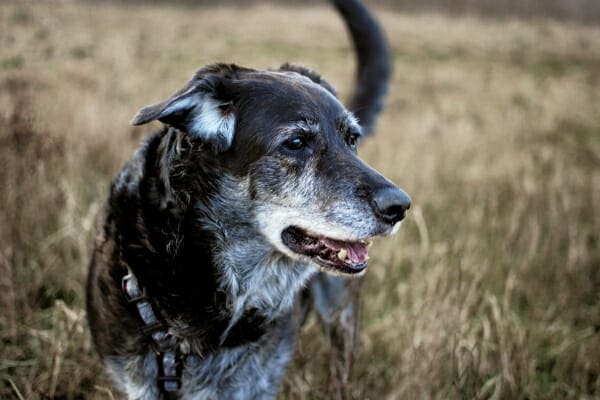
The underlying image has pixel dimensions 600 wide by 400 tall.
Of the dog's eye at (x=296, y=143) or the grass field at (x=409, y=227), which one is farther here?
the grass field at (x=409, y=227)

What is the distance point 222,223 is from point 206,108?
52 centimetres

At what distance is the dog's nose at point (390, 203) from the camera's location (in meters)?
1.91

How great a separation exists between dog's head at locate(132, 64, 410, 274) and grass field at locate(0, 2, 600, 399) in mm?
859

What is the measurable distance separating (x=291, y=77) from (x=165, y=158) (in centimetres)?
71

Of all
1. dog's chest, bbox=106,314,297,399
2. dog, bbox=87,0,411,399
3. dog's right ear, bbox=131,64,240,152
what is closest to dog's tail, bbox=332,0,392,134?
dog, bbox=87,0,411,399

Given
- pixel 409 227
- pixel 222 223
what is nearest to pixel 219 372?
pixel 222 223

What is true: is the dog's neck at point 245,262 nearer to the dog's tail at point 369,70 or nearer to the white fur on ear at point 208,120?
the white fur on ear at point 208,120

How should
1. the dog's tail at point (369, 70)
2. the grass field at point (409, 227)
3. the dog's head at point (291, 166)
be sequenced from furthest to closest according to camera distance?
the dog's tail at point (369, 70), the grass field at point (409, 227), the dog's head at point (291, 166)

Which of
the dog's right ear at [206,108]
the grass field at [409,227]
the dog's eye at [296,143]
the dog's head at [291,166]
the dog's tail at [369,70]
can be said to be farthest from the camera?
the dog's tail at [369,70]

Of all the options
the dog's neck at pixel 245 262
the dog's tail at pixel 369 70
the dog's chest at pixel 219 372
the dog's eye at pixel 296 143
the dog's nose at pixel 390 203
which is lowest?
the dog's chest at pixel 219 372

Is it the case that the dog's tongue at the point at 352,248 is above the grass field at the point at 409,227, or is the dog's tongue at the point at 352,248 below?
above

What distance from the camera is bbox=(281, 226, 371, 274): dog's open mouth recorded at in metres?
2.01

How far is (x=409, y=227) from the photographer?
4902 millimetres

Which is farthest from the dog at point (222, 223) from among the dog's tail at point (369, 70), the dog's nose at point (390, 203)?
the dog's tail at point (369, 70)
